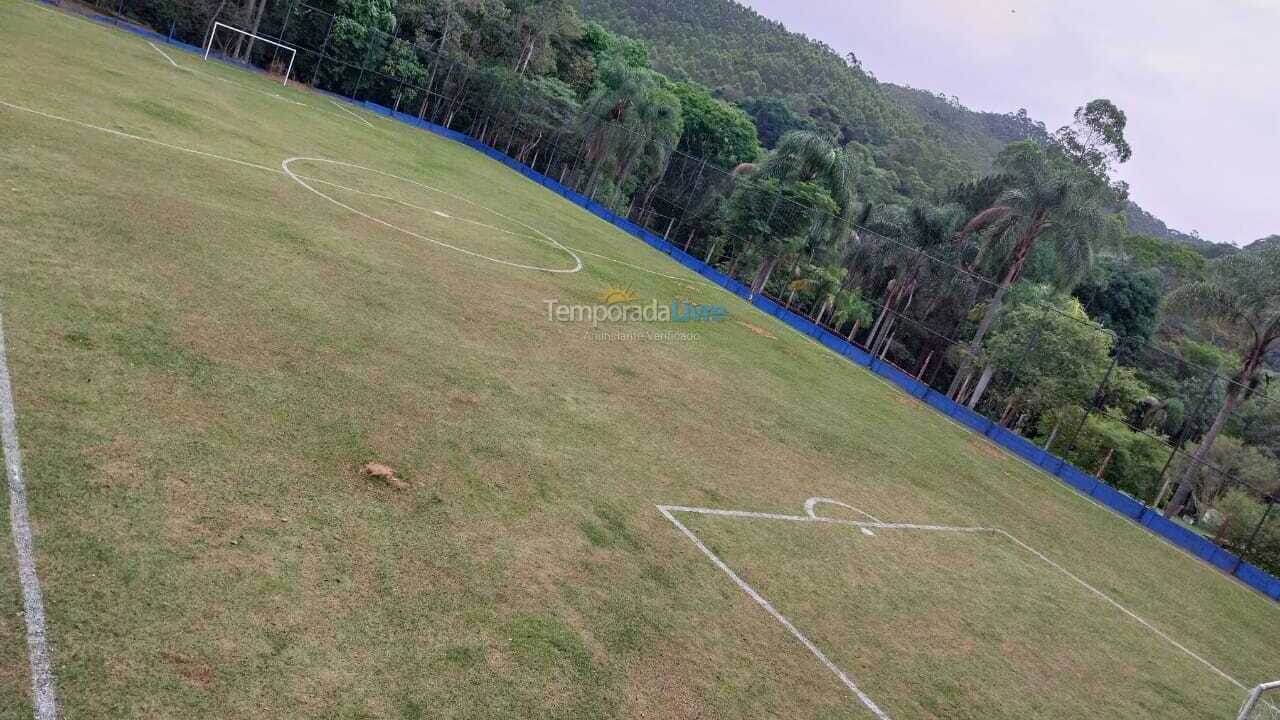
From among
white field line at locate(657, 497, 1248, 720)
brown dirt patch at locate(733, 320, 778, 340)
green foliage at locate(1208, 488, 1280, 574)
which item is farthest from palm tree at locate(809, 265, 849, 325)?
white field line at locate(657, 497, 1248, 720)

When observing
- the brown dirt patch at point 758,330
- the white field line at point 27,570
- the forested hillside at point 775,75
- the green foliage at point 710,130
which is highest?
the forested hillside at point 775,75

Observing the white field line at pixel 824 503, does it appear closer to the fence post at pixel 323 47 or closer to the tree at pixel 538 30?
the fence post at pixel 323 47

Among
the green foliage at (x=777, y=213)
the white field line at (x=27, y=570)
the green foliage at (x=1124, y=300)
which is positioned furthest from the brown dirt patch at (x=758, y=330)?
the green foliage at (x=1124, y=300)

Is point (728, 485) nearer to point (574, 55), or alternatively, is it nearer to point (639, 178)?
point (639, 178)

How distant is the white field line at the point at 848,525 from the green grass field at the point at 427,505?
0.17 m

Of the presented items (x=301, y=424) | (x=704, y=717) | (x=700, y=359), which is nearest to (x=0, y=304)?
(x=301, y=424)

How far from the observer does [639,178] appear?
41531mm

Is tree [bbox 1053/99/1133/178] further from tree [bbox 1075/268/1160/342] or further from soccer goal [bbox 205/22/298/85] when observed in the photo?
soccer goal [bbox 205/22/298/85]

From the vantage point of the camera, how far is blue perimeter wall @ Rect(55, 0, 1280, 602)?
64.8ft

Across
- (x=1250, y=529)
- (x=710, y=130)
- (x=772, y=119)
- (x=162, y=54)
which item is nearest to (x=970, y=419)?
(x=1250, y=529)

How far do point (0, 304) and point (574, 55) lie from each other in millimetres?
45076

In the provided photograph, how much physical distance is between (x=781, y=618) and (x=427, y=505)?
3.30 meters

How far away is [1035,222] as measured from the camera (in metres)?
29.8

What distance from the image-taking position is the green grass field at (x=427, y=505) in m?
4.86
